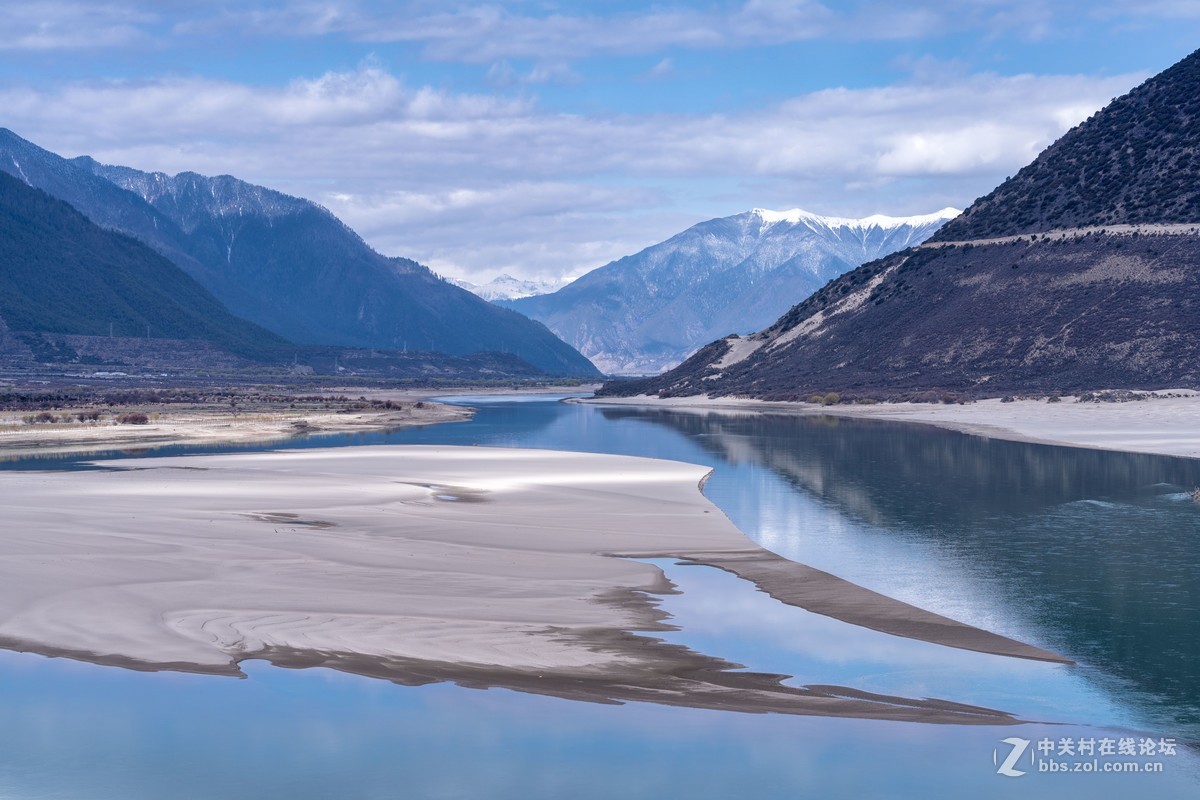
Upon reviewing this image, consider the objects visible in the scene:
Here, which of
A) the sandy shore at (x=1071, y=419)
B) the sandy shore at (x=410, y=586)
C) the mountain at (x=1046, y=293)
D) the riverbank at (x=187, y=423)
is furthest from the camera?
the mountain at (x=1046, y=293)

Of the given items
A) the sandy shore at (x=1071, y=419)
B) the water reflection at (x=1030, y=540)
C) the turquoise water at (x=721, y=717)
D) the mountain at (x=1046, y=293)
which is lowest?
the turquoise water at (x=721, y=717)

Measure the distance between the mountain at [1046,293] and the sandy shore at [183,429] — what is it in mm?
45461

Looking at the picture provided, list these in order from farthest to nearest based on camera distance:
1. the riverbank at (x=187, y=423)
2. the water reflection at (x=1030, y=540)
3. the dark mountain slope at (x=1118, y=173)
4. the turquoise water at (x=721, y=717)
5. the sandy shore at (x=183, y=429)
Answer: the dark mountain slope at (x=1118, y=173) → the riverbank at (x=187, y=423) → the sandy shore at (x=183, y=429) → the water reflection at (x=1030, y=540) → the turquoise water at (x=721, y=717)

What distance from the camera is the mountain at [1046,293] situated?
99.1m

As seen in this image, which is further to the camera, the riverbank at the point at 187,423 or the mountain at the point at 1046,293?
the mountain at the point at 1046,293

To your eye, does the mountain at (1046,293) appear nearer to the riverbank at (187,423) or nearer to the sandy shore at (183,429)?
the riverbank at (187,423)

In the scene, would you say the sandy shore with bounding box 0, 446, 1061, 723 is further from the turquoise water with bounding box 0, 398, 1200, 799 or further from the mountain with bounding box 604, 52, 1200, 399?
the mountain with bounding box 604, 52, 1200, 399

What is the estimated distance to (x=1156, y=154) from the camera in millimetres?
119312

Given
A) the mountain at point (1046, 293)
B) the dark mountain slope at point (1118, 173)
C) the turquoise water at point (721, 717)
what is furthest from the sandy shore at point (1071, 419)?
the dark mountain slope at point (1118, 173)

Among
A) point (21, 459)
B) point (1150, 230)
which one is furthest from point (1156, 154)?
point (21, 459)

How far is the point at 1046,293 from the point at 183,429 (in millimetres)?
77728

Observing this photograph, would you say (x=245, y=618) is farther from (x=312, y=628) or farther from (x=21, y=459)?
(x=21, y=459)

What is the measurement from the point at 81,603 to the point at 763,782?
13.2 meters

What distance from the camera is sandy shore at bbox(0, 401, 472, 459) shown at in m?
61.2
